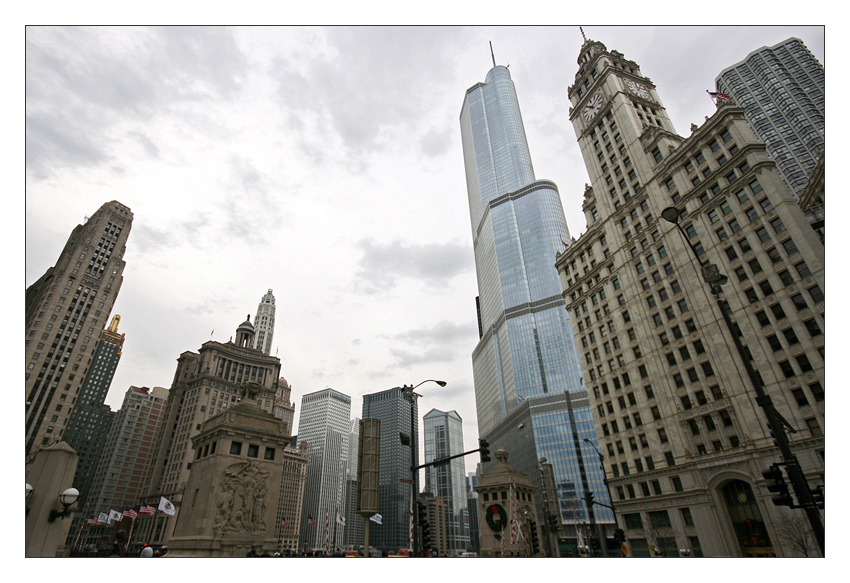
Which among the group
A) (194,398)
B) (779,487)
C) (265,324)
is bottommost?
(779,487)

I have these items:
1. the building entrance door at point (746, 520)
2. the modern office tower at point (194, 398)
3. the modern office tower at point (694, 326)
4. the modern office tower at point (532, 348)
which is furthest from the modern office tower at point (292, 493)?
the building entrance door at point (746, 520)

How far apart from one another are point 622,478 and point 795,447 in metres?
20.8

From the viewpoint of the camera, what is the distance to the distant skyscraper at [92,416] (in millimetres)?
149500

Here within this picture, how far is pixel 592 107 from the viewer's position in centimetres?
6881

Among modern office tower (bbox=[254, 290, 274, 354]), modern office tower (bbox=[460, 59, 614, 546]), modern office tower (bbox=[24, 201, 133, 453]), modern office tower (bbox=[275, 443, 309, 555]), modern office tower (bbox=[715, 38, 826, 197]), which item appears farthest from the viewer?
modern office tower (bbox=[254, 290, 274, 354])

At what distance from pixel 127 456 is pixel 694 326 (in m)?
168

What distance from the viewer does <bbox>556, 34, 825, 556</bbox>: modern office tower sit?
37969 mm

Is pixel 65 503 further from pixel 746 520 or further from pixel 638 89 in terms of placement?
pixel 638 89

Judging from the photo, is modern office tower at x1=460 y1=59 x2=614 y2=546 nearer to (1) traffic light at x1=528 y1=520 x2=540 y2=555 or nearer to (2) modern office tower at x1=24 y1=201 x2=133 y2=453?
(1) traffic light at x1=528 y1=520 x2=540 y2=555

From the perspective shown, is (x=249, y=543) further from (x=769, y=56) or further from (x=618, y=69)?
(x=769, y=56)

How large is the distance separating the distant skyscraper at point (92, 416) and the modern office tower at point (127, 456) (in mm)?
3019

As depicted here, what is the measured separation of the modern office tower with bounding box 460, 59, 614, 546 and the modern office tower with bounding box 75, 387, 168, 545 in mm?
111614

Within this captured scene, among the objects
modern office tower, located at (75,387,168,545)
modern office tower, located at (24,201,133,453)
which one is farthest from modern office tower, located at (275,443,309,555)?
modern office tower, located at (24,201,133,453)

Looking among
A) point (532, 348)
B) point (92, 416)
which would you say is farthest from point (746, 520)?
point (92, 416)
